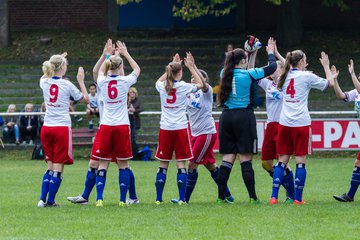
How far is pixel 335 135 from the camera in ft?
85.4

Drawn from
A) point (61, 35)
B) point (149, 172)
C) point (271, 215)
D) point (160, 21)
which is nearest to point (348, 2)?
point (160, 21)

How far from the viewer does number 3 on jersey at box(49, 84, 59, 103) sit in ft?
47.9

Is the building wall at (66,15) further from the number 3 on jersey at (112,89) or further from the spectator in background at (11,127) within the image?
the number 3 on jersey at (112,89)

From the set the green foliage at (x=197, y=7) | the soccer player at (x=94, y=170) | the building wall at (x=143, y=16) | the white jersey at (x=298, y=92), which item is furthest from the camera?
the building wall at (x=143, y=16)

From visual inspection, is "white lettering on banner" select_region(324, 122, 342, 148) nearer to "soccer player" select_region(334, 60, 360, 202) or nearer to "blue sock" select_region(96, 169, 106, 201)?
"soccer player" select_region(334, 60, 360, 202)

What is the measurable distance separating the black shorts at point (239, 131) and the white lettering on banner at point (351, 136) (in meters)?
11.7

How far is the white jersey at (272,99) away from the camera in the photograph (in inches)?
603

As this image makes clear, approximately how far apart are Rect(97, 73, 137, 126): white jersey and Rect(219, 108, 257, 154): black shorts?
144 cm

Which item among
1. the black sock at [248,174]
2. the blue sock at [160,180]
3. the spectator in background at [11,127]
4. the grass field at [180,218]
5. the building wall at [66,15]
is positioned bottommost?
the spectator in background at [11,127]

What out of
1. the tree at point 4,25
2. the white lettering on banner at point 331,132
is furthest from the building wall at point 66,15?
the white lettering on banner at point 331,132

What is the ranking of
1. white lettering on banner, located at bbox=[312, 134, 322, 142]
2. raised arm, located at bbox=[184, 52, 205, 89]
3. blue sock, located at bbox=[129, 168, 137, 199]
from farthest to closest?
white lettering on banner, located at bbox=[312, 134, 322, 142]
blue sock, located at bbox=[129, 168, 137, 199]
raised arm, located at bbox=[184, 52, 205, 89]

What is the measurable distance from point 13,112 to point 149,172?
699 centimetres

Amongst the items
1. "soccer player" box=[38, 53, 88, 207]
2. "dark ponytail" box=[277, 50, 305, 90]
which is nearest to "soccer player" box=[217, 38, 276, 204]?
"dark ponytail" box=[277, 50, 305, 90]

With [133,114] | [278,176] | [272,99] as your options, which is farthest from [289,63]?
[133,114]
